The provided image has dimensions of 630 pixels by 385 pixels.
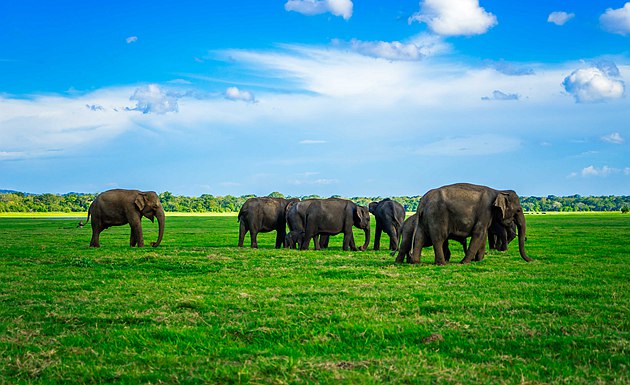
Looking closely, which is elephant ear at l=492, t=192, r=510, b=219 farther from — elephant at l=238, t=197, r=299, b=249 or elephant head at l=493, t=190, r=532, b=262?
elephant at l=238, t=197, r=299, b=249

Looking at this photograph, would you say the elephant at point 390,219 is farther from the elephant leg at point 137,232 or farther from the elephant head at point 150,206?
the elephant leg at point 137,232

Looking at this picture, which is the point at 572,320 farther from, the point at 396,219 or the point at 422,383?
the point at 396,219

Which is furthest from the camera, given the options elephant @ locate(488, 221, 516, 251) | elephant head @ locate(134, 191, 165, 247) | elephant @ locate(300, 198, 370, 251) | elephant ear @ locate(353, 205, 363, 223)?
elephant ear @ locate(353, 205, 363, 223)

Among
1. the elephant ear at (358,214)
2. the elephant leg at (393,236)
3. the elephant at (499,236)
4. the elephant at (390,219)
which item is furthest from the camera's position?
the elephant at (390,219)

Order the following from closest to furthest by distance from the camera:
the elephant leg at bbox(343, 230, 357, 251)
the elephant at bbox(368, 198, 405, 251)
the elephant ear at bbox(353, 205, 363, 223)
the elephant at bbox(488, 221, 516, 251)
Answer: the elephant at bbox(488, 221, 516, 251)
the elephant leg at bbox(343, 230, 357, 251)
the elephant ear at bbox(353, 205, 363, 223)
the elephant at bbox(368, 198, 405, 251)

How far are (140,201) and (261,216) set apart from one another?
615cm

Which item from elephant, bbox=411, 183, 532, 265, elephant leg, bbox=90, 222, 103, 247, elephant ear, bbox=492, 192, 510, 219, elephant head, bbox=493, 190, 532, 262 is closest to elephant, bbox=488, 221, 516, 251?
elephant head, bbox=493, 190, 532, 262

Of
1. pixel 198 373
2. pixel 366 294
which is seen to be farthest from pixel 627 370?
pixel 366 294

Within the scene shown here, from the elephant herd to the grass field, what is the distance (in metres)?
2.22

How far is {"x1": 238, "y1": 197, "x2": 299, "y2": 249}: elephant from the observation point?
32312 millimetres

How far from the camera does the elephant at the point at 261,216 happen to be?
106ft

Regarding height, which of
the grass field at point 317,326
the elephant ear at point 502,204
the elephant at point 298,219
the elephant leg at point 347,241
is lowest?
the grass field at point 317,326

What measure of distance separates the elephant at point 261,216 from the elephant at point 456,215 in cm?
1272

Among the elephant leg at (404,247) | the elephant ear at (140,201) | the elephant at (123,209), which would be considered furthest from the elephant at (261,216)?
the elephant leg at (404,247)
